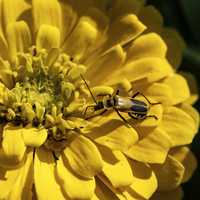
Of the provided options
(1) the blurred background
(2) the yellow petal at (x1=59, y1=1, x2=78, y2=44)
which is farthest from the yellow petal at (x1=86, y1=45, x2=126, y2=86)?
(1) the blurred background

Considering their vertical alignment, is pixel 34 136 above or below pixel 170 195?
above

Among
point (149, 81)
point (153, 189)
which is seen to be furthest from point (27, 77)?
point (153, 189)

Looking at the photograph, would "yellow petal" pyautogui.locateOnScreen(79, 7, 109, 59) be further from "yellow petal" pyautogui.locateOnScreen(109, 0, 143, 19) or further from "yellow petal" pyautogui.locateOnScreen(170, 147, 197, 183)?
"yellow petal" pyautogui.locateOnScreen(170, 147, 197, 183)

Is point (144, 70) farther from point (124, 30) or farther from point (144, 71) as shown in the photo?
point (124, 30)

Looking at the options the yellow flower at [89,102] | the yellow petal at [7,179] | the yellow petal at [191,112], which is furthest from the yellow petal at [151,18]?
the yellow petal at [7,179]

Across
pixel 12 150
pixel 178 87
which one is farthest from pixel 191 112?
pixel 12 150

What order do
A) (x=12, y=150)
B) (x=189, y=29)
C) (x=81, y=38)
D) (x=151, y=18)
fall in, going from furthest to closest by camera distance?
(x=189, y=29)
(x=151, y=18)
(x=81, y=38)
(x=12, y=150)

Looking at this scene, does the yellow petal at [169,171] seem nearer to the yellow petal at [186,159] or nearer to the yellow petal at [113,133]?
the yellow petal at [186,159]
